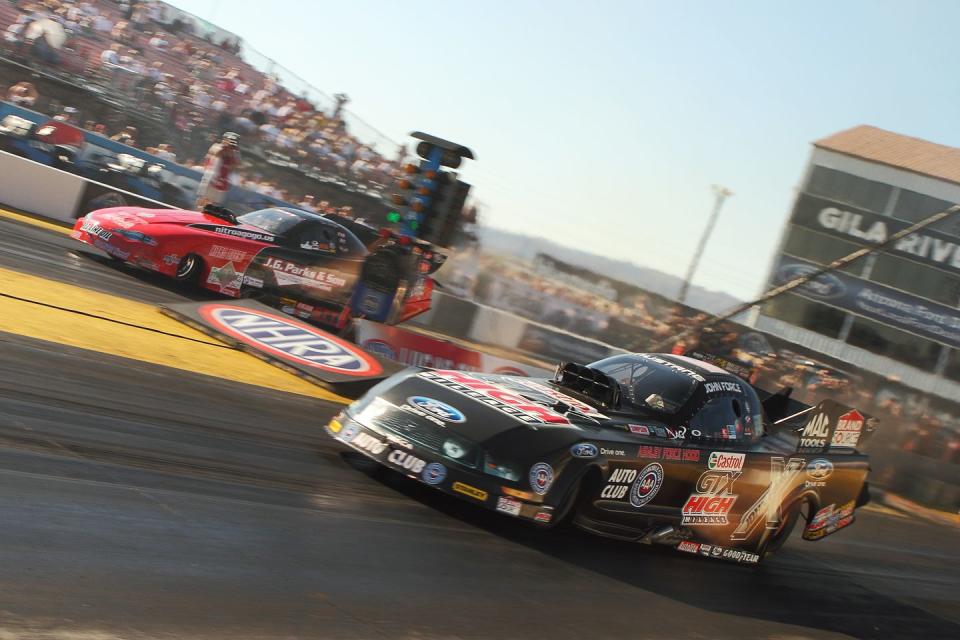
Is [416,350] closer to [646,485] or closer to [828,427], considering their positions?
[828,427]

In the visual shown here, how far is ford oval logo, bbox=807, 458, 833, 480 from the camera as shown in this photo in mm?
8969

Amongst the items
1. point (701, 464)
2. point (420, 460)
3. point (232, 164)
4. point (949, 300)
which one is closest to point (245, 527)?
point (420, 460)

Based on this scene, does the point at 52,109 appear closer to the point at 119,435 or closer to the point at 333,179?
the point at 333,179

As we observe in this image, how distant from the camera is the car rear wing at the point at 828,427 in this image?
29.4ft

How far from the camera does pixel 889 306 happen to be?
40438 mm

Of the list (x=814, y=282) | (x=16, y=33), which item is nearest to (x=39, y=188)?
(x=16, y=33)

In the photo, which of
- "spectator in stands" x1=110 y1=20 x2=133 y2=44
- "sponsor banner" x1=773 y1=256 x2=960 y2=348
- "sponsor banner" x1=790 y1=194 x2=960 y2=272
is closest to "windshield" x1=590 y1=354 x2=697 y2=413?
"spectator in stands" x1=110 y1=20 x2=133 y2=44

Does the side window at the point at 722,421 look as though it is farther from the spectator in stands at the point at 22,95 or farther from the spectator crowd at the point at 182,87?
the spectator in stands at the point at 22,95

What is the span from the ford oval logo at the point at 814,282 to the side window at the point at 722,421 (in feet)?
111

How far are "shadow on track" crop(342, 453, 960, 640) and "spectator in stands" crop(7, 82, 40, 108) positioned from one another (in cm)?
1488

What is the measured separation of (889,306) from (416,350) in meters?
32.8

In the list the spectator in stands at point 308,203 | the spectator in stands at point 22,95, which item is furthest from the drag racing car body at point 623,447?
the spectator in stands at point 308,203

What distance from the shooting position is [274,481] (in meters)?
6.09

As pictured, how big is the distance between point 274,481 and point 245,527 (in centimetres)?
101
